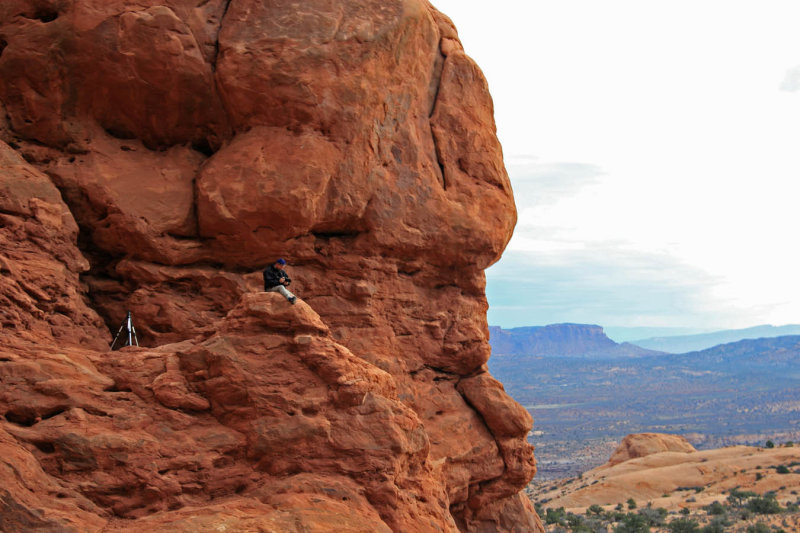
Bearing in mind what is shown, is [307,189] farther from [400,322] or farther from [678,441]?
[678,441]

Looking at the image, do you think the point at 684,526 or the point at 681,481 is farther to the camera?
the point at 681,481


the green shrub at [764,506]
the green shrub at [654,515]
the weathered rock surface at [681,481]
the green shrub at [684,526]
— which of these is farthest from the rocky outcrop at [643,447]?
the green shrub at [684,526]

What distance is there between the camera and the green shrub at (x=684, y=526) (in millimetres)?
29125

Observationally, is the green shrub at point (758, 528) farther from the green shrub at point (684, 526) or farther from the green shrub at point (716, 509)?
the green shrub at point (716, 509)

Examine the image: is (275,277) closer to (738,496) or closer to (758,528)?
(758,528)

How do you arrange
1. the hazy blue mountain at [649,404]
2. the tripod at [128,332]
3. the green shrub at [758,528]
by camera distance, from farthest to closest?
1. the hazy blue mountain at [649,404]
2. the green shrub at [758,528]
3. the tripod at [128,332]

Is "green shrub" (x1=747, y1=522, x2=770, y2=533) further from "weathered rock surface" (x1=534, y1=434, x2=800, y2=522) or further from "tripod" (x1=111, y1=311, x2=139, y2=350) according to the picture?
"tripod" (x1=111, y1=311, x2=139, y2=350)

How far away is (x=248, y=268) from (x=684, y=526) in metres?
24.2

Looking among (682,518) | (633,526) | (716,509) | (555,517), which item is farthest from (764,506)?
(555,517)

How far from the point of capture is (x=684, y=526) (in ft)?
97.1

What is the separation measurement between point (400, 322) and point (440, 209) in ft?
7.67

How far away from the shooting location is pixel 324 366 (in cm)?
962

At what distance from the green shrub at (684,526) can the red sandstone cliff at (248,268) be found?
16.3 metres

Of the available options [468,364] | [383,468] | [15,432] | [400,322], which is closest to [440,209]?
[400,322]
